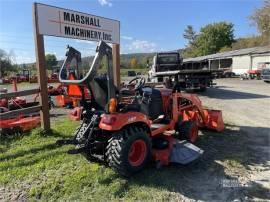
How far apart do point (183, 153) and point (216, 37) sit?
2675 inches

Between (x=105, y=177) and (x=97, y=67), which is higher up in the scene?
(x=97, y=67)

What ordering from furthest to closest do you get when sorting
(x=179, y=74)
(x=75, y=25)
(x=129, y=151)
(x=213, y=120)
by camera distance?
(x=179, y=74), (x=75, y=25), (x=213, y=120), (x=129, y=151)

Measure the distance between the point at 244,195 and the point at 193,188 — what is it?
25.6 inches

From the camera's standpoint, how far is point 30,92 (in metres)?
6.51

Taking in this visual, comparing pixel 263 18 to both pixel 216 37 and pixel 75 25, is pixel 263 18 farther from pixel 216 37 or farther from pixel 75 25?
pixel 75 25

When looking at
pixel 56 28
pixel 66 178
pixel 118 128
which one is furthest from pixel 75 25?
pixel 66 178

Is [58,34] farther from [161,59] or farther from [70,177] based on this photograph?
[161,59]

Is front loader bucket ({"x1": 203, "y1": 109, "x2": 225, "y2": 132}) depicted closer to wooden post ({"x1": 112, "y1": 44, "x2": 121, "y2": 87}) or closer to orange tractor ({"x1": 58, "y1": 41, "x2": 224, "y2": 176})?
orange tractor ({"x1": 58, "y1": 41, "x2": 224, "y2": 176})

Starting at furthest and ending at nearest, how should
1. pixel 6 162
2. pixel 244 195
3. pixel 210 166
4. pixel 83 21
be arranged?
1. pixel 83 21
2. pixel 6 162
3. pixel 210 166
4. pixel 244 195

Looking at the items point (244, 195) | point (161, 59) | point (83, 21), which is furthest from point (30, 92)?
point (161, 59)

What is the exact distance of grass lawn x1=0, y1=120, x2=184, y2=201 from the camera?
3629 mm

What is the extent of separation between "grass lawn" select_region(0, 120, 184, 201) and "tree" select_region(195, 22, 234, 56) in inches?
2644

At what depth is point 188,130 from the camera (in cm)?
547

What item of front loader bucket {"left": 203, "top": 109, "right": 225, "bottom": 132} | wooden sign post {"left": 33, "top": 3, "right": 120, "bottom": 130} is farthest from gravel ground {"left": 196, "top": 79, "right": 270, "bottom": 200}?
wooden sign post {"left": 33, "top": 3, "right": 120, "bottom": 130}
